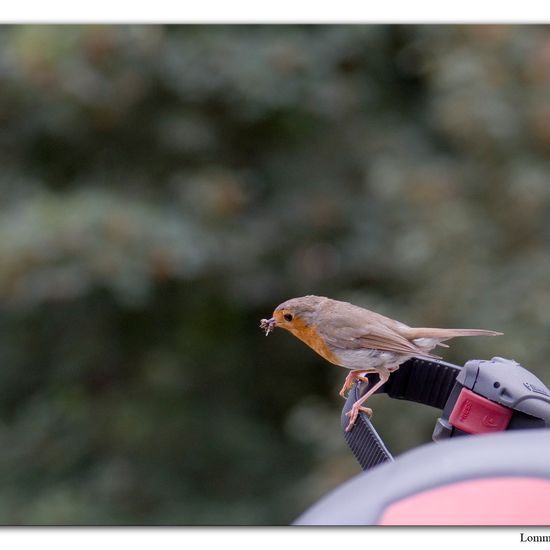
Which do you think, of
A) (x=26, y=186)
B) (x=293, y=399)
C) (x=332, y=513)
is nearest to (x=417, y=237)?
(x=293, y=399)

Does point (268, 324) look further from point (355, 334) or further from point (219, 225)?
point (219, 225)

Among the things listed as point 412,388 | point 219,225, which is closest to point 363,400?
point 412,388

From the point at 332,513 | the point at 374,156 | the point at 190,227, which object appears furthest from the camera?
the point at 374,156

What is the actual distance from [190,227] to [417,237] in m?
0.77

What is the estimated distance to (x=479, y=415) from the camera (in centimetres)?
143

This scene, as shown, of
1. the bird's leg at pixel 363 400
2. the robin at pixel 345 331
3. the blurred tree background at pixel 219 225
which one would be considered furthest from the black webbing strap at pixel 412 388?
the blurred tree background at pixel 219 225

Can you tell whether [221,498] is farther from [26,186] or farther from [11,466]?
[26,186]

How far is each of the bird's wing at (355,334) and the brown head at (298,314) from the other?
0.10ft

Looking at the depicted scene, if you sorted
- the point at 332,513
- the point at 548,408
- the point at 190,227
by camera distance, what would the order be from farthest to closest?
the point at 190,227 → the point at 548,408 → the point at 332,513

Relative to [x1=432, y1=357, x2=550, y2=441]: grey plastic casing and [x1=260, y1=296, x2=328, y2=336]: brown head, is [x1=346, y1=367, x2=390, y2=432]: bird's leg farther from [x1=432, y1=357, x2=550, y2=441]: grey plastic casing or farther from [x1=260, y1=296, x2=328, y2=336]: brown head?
[x1=260, y1=296, x2=328, y2=336]: brown head

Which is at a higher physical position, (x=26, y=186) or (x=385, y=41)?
(x=385, y=41)

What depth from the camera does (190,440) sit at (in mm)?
3797

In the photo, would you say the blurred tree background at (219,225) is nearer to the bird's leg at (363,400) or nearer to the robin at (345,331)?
the robin at (345,331)

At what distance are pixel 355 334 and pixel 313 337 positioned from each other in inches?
3.0
